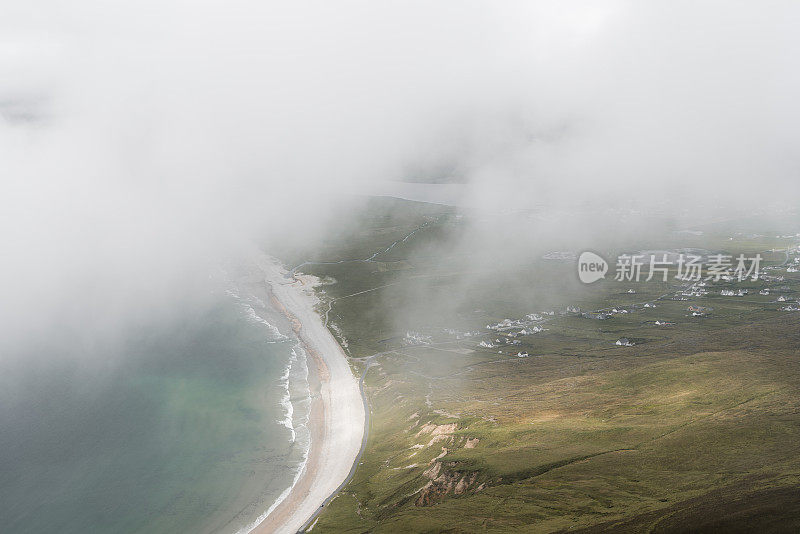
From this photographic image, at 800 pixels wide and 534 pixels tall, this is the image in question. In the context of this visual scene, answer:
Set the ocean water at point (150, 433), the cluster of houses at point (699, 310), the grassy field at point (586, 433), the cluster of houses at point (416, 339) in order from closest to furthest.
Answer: the grassy field at point (586, 433) < the ocean water at point (150, 433) < the cluster of houses at point (416, 339) < the cluster of houses at point (699, 310)

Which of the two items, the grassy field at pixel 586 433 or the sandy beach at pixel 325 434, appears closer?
the grassy field at pixel 586 433

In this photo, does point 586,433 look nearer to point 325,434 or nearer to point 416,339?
point 325,434

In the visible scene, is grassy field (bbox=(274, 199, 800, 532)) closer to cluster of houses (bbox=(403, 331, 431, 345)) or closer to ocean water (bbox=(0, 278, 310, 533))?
cluster of houses (bbox=(403, 331, 431, 345))

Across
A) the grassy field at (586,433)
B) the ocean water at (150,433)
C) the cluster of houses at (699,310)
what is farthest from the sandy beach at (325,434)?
the cluster of houses at (699,310)

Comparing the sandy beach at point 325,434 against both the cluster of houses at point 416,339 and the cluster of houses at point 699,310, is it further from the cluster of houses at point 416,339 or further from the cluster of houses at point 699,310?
the cluster of houses at point 699,310

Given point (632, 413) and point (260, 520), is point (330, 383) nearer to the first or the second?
point (260, 520)

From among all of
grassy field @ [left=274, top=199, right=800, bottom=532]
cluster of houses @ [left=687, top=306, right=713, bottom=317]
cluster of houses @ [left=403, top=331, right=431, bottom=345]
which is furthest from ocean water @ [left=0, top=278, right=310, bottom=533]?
cluster of houses @ [left=687, top=306, right=713, bottom=317]

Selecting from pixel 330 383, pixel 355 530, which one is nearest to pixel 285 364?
pixel 330 383

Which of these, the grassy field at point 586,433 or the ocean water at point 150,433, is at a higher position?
the ocean water at point 150,433
